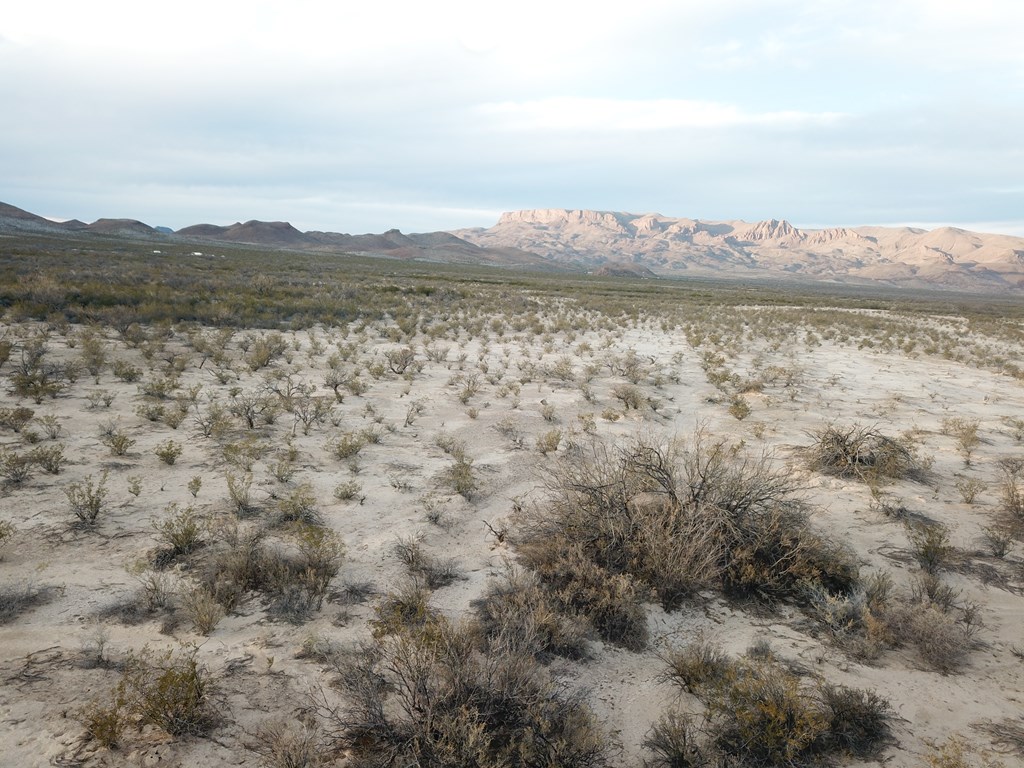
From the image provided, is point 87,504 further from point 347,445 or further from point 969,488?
point 969,488

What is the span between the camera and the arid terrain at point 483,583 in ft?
9.44

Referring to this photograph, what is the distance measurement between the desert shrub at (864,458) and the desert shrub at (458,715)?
18.0 ft

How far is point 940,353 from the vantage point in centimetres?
1858

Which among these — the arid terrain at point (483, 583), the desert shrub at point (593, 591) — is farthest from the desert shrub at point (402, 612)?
the desert shrub at point (593, 591)

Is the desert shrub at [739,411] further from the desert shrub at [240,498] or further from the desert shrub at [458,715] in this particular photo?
the desert shrub at [240,498]

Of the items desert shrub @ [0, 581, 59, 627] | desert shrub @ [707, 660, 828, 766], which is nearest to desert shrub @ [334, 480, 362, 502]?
desert shrub @ [0, 581, 59, 627]

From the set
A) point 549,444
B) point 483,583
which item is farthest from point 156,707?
point 549,444

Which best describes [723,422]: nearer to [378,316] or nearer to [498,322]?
[498,322]

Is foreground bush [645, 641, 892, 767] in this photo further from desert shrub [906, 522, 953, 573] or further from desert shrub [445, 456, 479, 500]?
desert shrub [445, 456, 479, 500]

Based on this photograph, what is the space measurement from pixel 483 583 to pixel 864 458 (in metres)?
5.59

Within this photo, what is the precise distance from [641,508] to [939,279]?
24800 centimetres

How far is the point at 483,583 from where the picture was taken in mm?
4414

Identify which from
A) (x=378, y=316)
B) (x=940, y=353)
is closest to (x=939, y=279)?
(x=940, y=353)

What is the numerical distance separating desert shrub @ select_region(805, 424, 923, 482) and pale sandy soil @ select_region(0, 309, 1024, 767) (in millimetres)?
231
